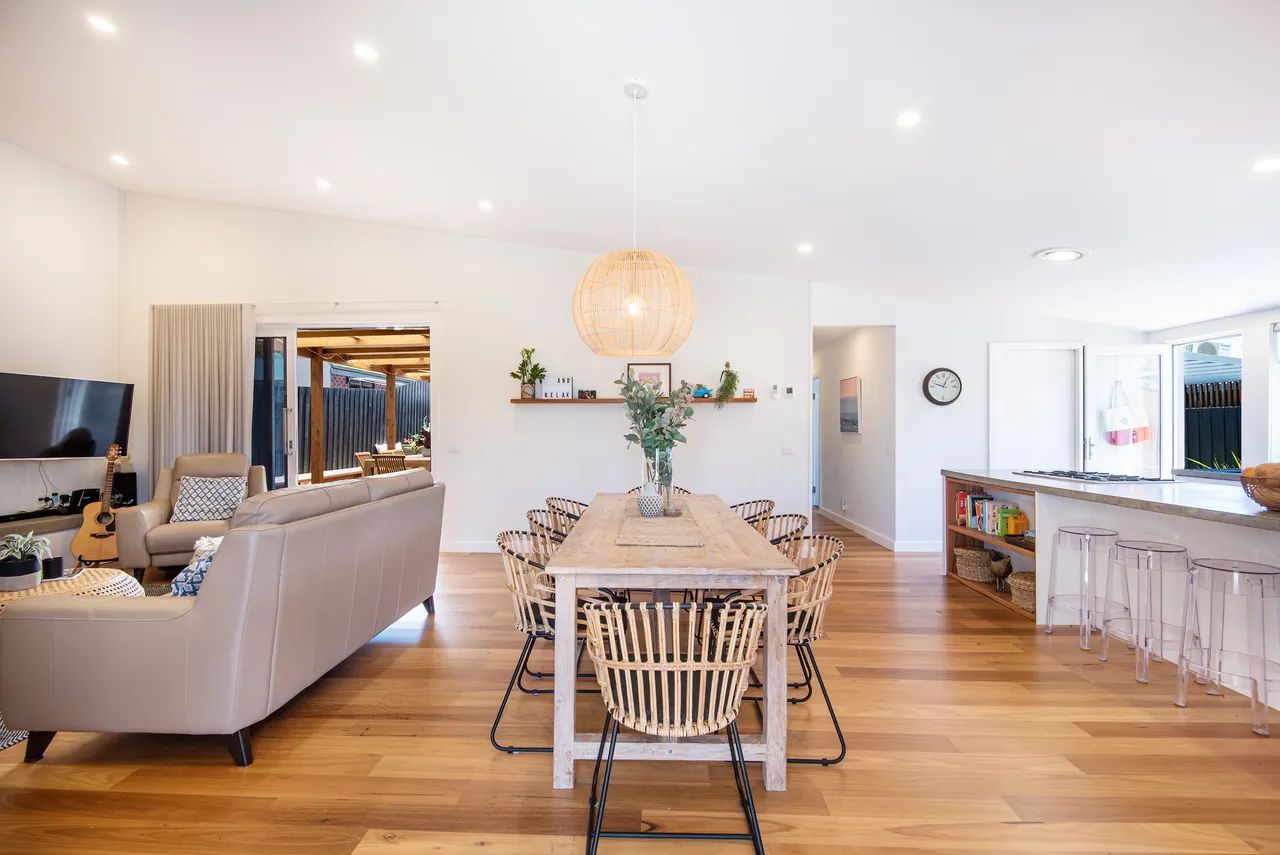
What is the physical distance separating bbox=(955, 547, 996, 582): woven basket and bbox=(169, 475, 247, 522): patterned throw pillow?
5.82 meters

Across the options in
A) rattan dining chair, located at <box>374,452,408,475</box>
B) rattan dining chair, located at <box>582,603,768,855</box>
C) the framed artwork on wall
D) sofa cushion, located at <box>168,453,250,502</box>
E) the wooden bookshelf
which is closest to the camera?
rattan dining chair, located at <box>582,603,768,855</box>

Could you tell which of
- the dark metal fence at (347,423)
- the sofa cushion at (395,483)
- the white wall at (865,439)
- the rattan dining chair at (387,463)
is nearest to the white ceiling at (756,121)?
the white wall at (865,439)

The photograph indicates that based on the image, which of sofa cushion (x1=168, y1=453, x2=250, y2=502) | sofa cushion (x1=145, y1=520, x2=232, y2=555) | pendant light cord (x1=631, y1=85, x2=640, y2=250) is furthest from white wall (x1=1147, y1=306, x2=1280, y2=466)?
sofa cushion (x1=168, y1=453, x2=250, y2=502)

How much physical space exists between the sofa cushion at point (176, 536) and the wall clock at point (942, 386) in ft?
20.2

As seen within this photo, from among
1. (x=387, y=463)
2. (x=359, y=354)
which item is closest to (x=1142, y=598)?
(x=387, y=463)

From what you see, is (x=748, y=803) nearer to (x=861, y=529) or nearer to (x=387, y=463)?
(x=861, y=529)

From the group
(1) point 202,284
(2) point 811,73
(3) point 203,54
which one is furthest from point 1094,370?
(1) point 202,284

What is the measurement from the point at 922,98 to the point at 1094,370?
173 inches

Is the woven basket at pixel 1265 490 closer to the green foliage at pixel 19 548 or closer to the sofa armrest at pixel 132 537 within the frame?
the green foliage at pixel 19 548

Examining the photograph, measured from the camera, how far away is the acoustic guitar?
16.2 feet

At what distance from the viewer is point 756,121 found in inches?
128

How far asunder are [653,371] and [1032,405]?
3675mm

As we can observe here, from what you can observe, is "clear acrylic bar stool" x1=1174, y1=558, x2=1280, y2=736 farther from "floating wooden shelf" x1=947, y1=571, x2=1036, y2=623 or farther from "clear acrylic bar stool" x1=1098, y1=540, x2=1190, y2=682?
"floating wooden shelf" x1=947, y1=571, x2=1036, y2=623

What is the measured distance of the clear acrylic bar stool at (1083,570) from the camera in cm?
343
